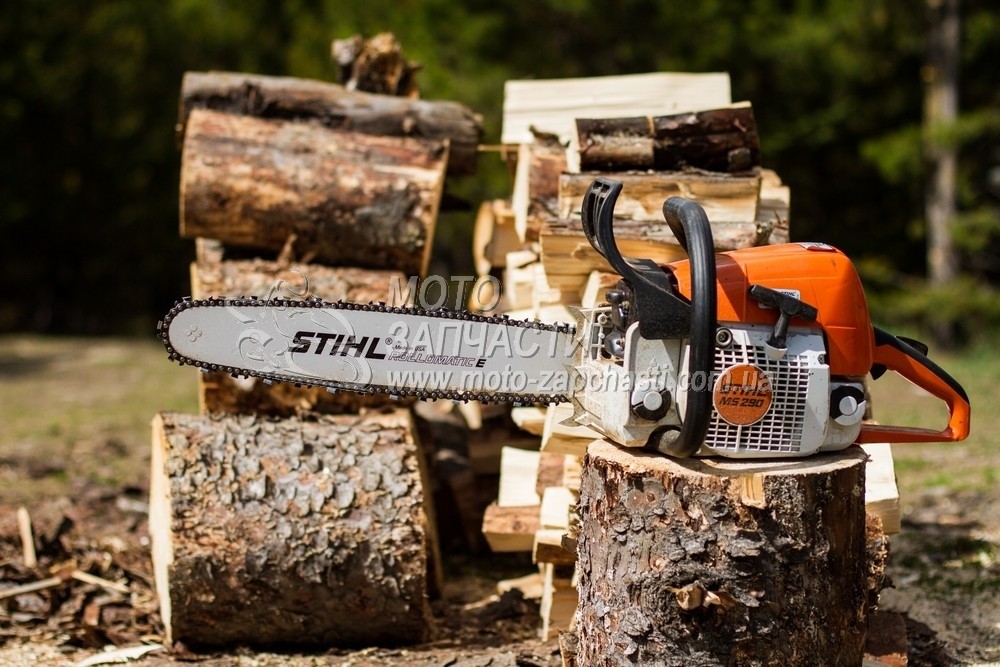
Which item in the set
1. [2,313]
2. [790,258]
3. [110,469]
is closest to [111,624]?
[110,469]

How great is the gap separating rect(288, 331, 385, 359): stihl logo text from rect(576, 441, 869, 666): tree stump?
0.63 metres

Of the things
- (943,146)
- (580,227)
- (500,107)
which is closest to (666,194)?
(580,227)

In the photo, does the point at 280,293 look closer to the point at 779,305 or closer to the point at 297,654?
the point at 297,654

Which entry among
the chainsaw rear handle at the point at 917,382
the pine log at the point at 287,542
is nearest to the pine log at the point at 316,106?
the pine log at the point at 287,542

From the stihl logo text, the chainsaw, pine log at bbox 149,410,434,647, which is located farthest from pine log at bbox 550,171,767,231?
pine log at bbox 149,410,434,647

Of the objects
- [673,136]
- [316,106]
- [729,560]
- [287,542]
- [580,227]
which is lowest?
[287,542]

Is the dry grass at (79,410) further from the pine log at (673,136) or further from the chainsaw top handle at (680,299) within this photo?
the chainsaw top handle at (680,299)

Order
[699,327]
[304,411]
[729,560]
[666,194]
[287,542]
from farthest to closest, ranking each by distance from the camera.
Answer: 1. [304,411]
2. [666,194]
3. [287,542]
4. [729,560]
5. [699,327]

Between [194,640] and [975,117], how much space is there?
382 inches

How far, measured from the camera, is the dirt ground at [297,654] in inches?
112

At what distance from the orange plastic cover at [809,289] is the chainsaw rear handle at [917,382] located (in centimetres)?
13

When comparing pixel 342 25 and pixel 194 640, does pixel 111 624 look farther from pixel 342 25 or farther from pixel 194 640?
pixel 342 25

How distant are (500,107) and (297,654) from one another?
9.45 metres

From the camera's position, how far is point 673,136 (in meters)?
3.11
